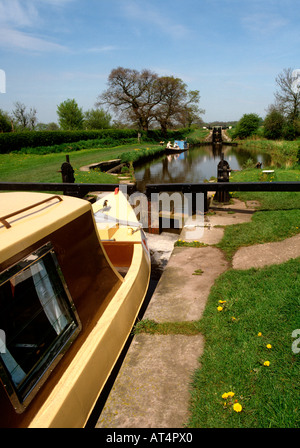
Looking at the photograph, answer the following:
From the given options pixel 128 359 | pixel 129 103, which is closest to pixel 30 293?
pixel 128 359

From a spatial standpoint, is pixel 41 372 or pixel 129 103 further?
pixel 129 103

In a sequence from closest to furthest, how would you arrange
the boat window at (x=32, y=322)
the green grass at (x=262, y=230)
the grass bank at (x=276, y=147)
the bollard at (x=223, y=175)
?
the boat window at (x=32, y=322)
the green grass at (x=262, y=230)
the bollard at (x=223, y=175)
the grass bank at (x=276, y=147)

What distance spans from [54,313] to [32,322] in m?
0.25

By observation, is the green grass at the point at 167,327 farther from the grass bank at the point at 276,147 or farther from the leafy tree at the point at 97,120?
the leafy tree at the point at 97,120

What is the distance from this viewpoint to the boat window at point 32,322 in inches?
67.7

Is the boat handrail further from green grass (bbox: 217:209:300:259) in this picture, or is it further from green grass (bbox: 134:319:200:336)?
green grass (bbox: 217:209:300:259)

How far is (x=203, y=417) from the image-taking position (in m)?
2.16

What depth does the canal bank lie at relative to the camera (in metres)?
2.24

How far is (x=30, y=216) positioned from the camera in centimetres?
Result: 230

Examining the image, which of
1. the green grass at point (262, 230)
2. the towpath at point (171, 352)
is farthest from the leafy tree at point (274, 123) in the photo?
the towpath at point (171, 352)

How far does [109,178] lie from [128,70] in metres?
45.9

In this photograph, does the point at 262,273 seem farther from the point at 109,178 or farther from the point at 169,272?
the point at 109,178

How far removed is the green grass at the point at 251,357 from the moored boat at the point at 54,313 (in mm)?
880

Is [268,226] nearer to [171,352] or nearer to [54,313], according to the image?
[171,352]
